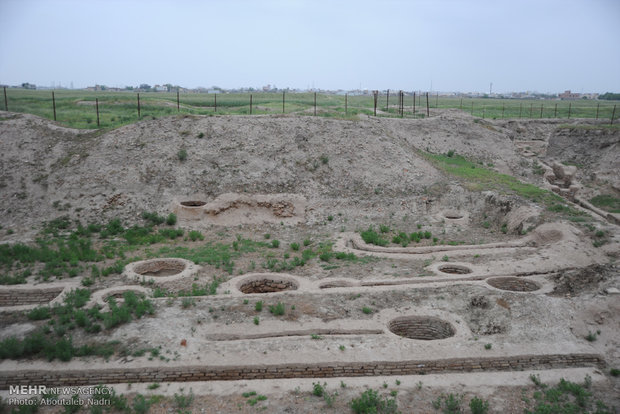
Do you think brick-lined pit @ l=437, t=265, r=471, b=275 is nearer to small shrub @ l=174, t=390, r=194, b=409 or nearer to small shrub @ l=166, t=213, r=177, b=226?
small shrub @ l=174, t=390, r=194, b=409

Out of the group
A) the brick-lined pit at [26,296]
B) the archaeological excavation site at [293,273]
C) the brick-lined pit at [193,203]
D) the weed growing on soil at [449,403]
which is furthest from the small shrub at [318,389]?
the brick-lined pit at [193,203]

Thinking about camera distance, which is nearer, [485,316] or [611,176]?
[485,316]

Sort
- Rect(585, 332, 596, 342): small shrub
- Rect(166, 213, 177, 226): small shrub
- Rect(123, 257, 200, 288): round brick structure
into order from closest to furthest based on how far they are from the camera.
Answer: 1. Rect(585, 332, 596, 342): small shrub
2. Rect(123, 257, 200, 288): round brick structure
3. Rect(166, 213, 177, 226): small shrub

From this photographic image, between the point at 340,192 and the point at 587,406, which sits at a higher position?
the point at 340,192

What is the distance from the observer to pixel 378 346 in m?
10.4

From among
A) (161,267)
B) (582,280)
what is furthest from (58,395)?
(582,280)

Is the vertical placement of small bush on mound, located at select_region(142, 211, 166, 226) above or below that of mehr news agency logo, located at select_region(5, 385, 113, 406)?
above

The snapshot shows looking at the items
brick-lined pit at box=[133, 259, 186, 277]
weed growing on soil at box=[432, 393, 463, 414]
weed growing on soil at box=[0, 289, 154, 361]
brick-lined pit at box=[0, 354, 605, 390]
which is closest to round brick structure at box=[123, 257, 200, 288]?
brick-lined pit at box=[133, 259, 186, 277]

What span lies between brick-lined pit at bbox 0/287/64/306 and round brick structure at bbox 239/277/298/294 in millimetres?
5793

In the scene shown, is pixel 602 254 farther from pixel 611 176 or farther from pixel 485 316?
pixel 611 176

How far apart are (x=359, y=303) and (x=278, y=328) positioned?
8.55 ft

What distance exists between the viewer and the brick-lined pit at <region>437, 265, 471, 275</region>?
1498cm

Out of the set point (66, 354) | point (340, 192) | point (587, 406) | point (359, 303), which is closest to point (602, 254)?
point (587, 406)

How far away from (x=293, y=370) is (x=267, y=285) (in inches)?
199
